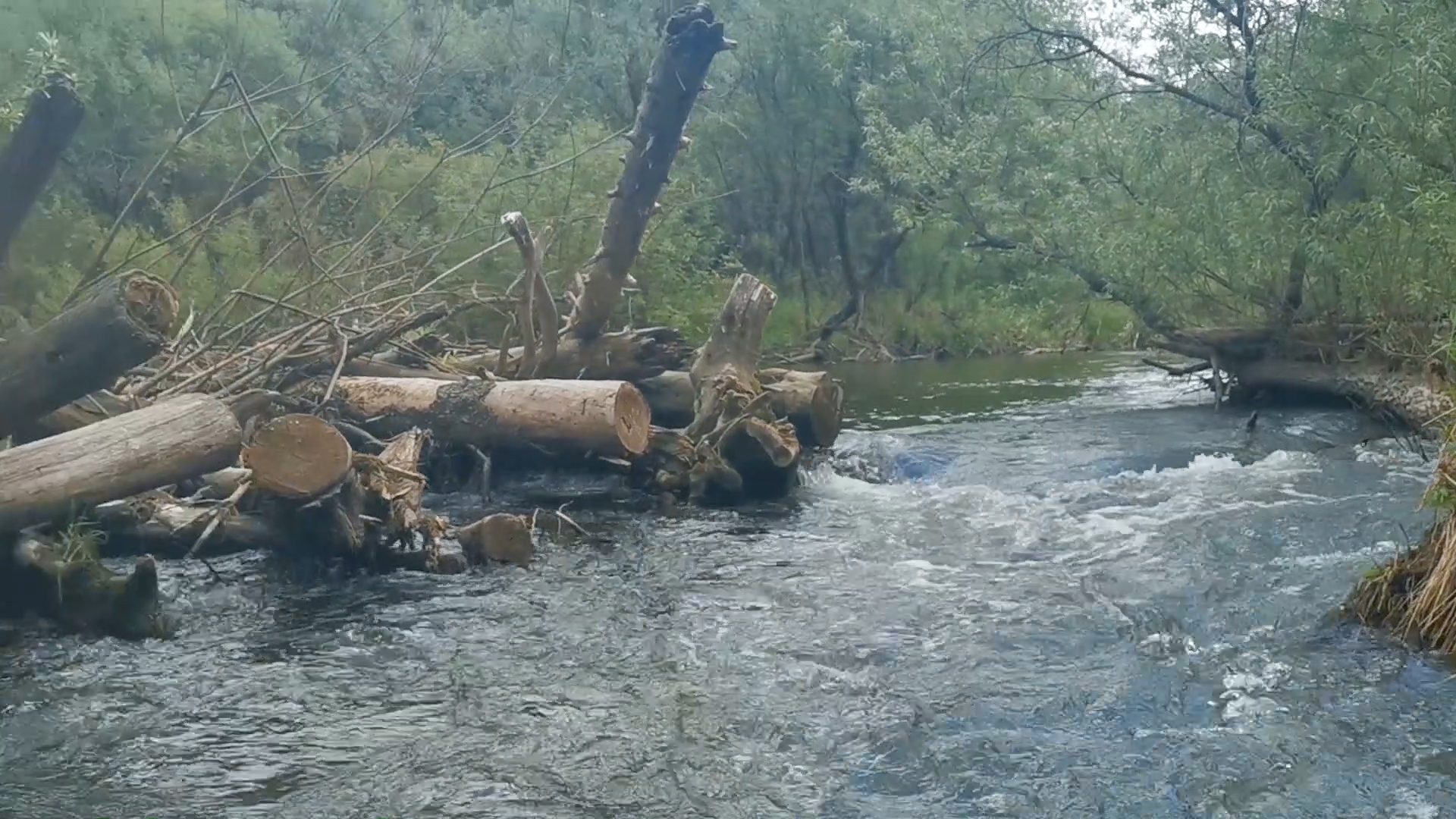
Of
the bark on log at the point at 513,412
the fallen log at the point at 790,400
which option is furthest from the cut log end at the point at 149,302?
the fallen log at the point at 790,400

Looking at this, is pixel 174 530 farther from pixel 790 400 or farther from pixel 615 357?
pixel 790 400

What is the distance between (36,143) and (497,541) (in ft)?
11.3

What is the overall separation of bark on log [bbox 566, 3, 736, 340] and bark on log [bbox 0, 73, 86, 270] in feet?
18.2

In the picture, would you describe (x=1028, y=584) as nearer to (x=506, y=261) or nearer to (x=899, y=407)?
(x=899, y=407)

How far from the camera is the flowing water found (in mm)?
4820

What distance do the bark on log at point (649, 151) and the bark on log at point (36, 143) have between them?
5538mm

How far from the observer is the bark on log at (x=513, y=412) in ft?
34.8

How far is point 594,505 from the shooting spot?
11.1m

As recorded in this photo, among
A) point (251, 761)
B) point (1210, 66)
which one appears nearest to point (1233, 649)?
point (251, 761)

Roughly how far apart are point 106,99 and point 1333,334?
701 inches

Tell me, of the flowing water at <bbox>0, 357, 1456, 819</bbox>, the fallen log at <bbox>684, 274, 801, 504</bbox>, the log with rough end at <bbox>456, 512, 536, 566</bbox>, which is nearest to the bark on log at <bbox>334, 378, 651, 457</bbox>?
the fallen log at <bbox>684, 274, 801, 504</bbox>

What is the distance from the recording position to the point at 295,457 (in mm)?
7586

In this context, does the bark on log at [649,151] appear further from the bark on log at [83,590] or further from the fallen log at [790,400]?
the bark on log at [83,590]

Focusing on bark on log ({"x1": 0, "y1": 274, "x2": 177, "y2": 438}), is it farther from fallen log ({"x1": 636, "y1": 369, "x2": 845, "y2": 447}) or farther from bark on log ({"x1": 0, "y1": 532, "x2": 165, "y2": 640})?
fallen log ({"x1": 636, "y1": 369, "x2": 845, "y2": 447})
